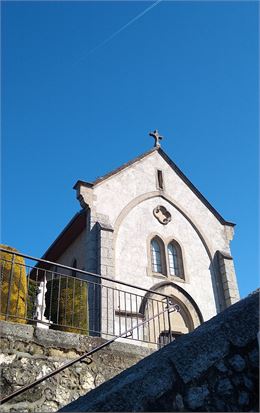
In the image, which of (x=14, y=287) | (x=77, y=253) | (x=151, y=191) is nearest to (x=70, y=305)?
(x=14, y=287)

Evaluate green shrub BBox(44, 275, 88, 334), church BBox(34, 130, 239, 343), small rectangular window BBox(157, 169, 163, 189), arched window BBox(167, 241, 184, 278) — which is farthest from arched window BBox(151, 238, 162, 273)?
green shrub BBox(44, 275, 88, 334)

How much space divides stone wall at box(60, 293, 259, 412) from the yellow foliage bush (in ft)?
11.3

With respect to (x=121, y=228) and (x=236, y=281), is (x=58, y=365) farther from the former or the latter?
(x=236, y=281)

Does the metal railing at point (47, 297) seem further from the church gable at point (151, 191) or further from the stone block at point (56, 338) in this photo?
the church gable at point (151, 191)

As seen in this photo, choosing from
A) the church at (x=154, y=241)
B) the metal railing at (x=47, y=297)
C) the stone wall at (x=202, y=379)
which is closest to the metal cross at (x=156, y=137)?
the church at (x=154, y=241)

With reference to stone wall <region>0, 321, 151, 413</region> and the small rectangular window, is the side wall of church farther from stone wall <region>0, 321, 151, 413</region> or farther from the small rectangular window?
stone wall <region>0, 321, 151, 413</region>

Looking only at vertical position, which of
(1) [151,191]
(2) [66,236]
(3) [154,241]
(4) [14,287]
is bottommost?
(4) [14,287]

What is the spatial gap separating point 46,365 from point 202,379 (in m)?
3.11

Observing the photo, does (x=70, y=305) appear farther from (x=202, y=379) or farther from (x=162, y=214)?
(x=162, y=214)

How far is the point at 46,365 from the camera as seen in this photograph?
17.7 feet

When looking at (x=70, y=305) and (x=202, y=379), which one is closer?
(x=202, y=379)

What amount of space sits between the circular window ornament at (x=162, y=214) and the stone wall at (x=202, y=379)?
1259 cm

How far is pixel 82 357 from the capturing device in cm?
564

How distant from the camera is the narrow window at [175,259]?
15.1 meters
